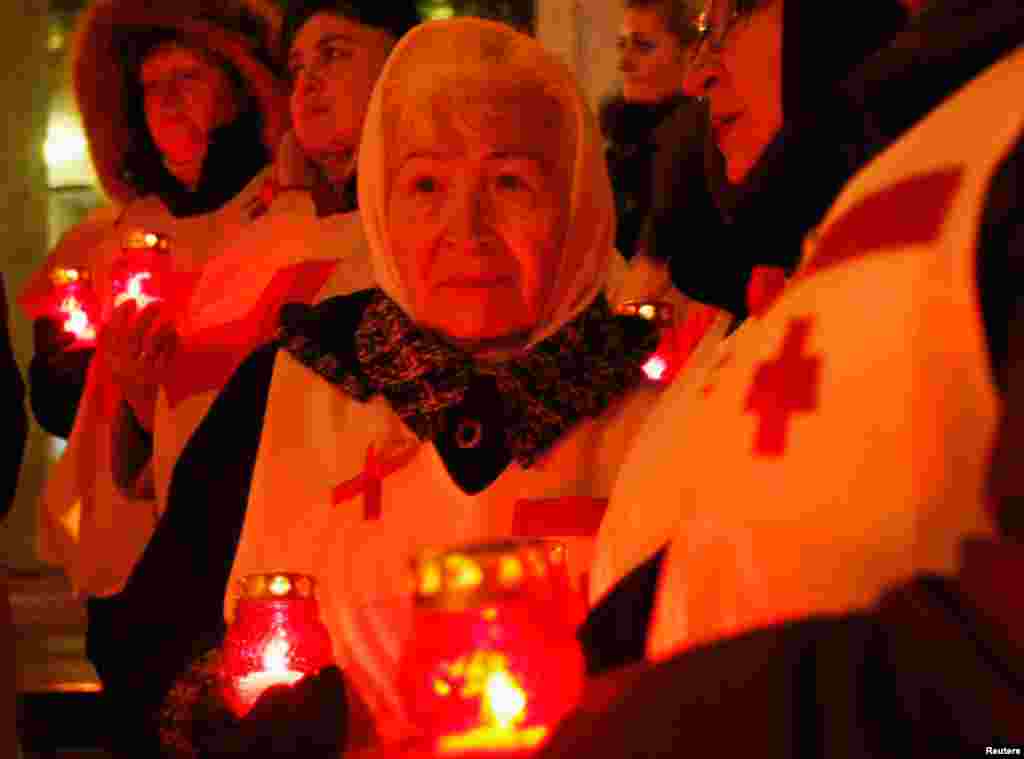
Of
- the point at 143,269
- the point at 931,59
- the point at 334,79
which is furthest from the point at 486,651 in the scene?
the point at 334,79

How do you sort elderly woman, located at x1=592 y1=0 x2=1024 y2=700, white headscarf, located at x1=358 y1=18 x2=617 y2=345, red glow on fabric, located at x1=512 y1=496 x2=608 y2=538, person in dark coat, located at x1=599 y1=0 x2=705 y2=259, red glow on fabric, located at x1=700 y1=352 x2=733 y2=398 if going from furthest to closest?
person in dark coat, located at x1=599 y1=0 x2=705 y2=259, white headscarf, located at x1=358 y1=18 x2=617 y2=345, red glow on fabric, located at x1=512 y1=496 x2=608 y2=538, red glow on fabric, located at x1=700 y1=352 x2=733 y2=398, elderly woman, located at x1=592 y1=0 x2=1024 y2=700

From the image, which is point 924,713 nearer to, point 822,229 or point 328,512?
point 822,229

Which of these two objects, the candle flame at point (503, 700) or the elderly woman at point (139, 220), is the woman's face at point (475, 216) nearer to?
the elderly woman at point (139, 220)

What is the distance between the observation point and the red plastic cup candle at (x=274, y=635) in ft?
7.12

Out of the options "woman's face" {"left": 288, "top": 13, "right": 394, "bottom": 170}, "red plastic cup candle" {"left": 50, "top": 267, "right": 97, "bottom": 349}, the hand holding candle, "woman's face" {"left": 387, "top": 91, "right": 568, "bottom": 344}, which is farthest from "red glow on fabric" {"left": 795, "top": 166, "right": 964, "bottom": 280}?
"red plastic cup candle" {"left": 50, "top": 267, "right": 97, "bottom": 349}

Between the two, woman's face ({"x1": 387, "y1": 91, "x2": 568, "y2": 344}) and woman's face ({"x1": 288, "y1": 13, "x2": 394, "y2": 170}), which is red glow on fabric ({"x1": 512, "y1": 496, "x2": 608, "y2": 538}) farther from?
woman's face ({"x1": 288, "y1": 13, "x2": 394, "y2": 170})

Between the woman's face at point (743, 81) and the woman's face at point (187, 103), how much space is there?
215 centimetres

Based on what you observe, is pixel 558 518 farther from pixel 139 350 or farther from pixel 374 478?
pixel 139 350

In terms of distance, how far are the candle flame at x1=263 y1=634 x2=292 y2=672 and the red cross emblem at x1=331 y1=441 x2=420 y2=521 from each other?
0.37m

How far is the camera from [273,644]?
2184 mm

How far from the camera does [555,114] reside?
103 inches

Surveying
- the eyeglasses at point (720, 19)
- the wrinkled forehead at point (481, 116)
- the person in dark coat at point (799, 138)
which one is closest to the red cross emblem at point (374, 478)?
the wrinkled forehead at point (481, 116)

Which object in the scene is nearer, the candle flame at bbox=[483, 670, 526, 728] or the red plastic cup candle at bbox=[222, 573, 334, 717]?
the candle flame at bbox=[483, 670, 526, 728]

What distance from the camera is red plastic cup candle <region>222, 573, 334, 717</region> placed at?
217cm
